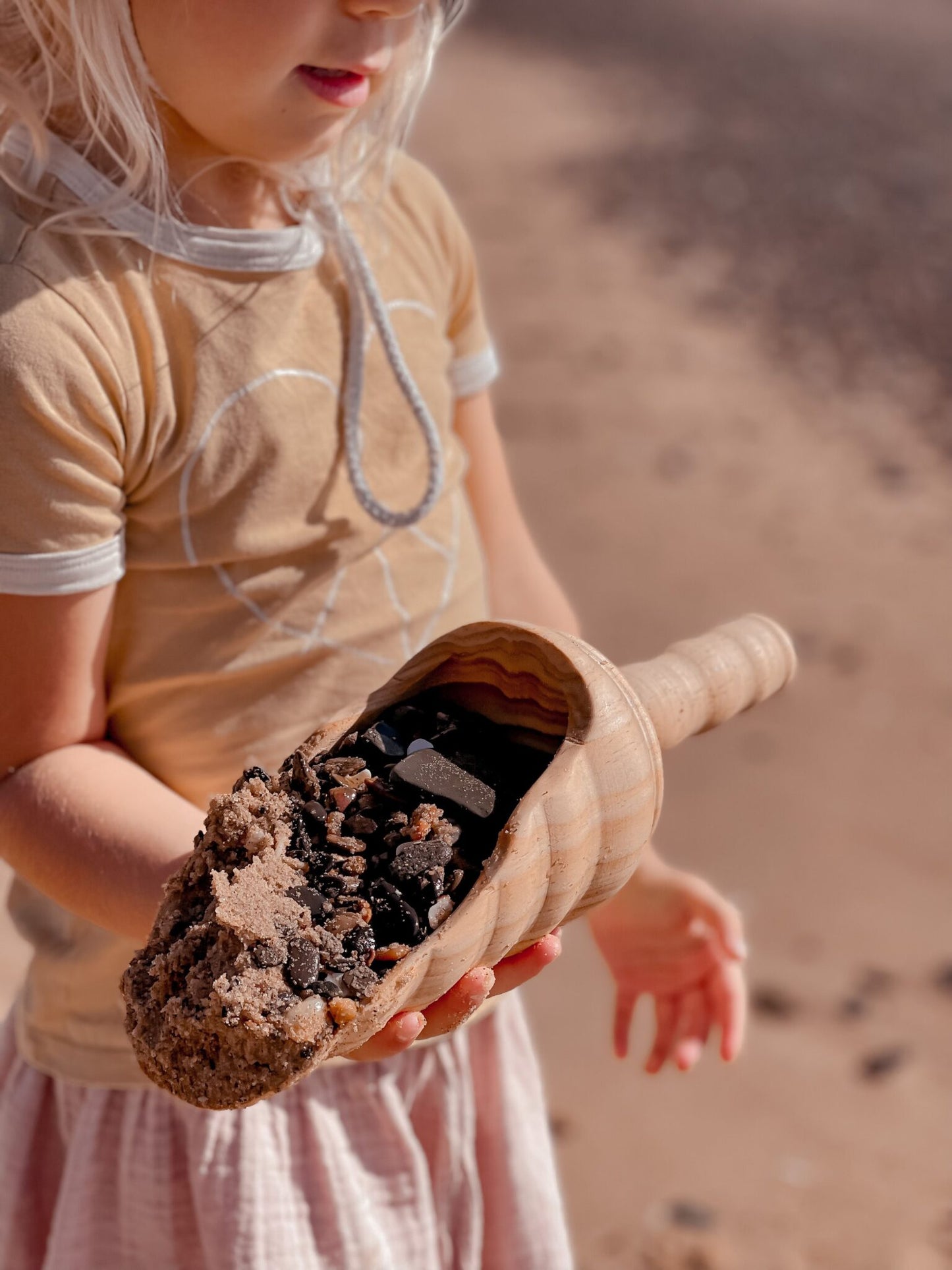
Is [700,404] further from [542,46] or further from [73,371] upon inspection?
[542,46]

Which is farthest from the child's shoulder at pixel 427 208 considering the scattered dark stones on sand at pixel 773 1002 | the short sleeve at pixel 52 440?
the scattered dark stones on sand at pixel 773 1002

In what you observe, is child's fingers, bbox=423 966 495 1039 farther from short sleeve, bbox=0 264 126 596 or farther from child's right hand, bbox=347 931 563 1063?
short sleeve, bbox=0 264 126 596

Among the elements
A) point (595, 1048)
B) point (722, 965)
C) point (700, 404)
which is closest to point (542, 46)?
point (700, 404)

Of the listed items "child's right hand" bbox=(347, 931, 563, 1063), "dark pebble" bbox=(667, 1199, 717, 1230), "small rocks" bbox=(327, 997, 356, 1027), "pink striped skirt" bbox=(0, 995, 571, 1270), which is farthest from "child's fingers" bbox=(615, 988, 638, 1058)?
"dark pebble" bbox=(667, 1199, 717, 1230)

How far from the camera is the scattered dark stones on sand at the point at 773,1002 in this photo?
323 cm

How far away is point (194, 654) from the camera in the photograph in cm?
143

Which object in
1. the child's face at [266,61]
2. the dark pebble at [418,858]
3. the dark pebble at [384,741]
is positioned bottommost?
the dark pebble at [418,858]

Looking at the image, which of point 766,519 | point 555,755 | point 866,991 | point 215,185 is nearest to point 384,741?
point 555,755

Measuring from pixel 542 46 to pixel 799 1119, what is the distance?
9.82 metres

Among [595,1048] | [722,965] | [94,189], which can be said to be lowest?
[595,1048]

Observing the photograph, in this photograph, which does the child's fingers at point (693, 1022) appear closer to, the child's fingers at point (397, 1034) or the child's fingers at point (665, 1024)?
the child's fingers at point (665, 1024)

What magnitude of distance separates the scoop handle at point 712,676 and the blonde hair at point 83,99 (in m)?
0.62

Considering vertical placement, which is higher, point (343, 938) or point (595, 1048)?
point (343, 938)

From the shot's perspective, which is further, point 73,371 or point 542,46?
point 542,46
